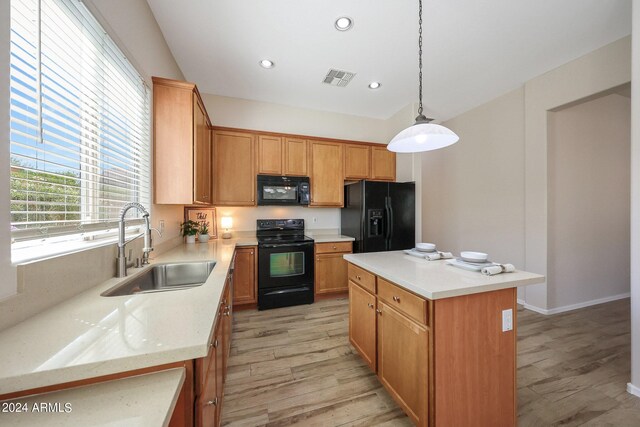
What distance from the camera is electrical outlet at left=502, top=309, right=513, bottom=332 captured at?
1.33m

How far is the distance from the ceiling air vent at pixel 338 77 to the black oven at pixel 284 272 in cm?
221

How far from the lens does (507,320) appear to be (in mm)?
1339

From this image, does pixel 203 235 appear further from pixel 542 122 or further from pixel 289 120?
pixel 542 122

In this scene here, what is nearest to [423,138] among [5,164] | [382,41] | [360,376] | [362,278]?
[362,278]

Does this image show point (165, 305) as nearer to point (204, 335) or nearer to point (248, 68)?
point (204, 335)

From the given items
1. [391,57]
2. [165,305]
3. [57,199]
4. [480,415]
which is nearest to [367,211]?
[391,57]

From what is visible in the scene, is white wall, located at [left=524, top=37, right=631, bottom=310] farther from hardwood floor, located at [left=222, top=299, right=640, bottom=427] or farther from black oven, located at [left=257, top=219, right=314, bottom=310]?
black oven, located at [left=257, top=219, right=314, bottom=310]

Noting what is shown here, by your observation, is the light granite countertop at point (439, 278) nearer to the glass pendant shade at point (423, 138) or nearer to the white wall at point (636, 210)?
the glass pendant shade at point (423, 138)

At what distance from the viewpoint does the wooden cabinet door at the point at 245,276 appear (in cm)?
305

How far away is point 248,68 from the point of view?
9.32 ft

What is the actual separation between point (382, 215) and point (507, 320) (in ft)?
7.30

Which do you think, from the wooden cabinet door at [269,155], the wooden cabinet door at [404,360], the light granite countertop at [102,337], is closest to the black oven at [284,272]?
the wooden cabinet door at [269,155]

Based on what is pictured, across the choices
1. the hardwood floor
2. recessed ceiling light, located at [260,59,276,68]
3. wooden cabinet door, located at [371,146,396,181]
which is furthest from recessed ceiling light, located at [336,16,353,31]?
the hardwood floor

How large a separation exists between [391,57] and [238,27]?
1654 mm
